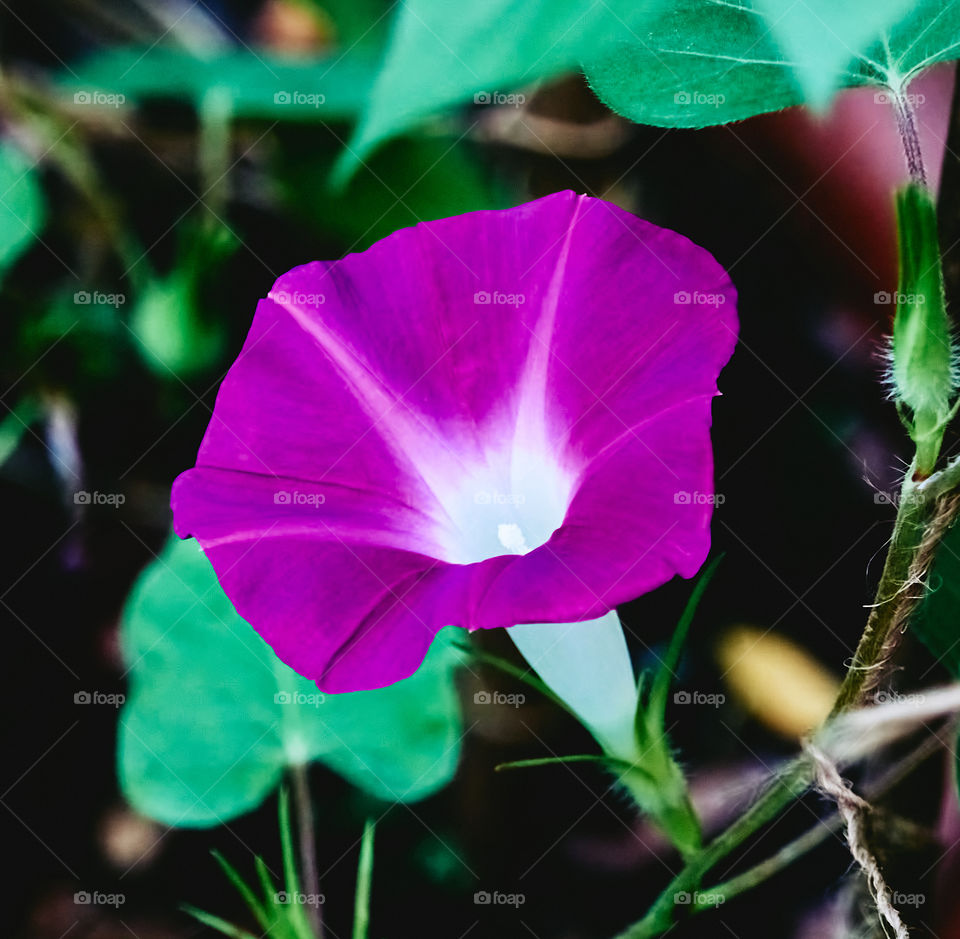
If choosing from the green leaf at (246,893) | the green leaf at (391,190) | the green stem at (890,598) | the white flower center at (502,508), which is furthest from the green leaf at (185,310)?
the green stem at (890,598)

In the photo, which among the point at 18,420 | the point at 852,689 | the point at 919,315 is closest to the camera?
the point at 919,315

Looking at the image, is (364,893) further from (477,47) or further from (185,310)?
(477,47)

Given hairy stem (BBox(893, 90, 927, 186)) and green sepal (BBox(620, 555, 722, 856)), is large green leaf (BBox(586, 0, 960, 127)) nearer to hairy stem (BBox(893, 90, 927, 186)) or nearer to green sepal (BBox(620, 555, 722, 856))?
hairy stem (BBox(893, 90, 927, 186))

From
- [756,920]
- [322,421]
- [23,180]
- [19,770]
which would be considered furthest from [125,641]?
[756,920]

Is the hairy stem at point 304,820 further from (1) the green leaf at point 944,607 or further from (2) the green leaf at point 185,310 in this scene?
(1) the green leaf at point 944,607

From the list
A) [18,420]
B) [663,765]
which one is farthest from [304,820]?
[18,420]

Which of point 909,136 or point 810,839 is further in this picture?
point 810,839
